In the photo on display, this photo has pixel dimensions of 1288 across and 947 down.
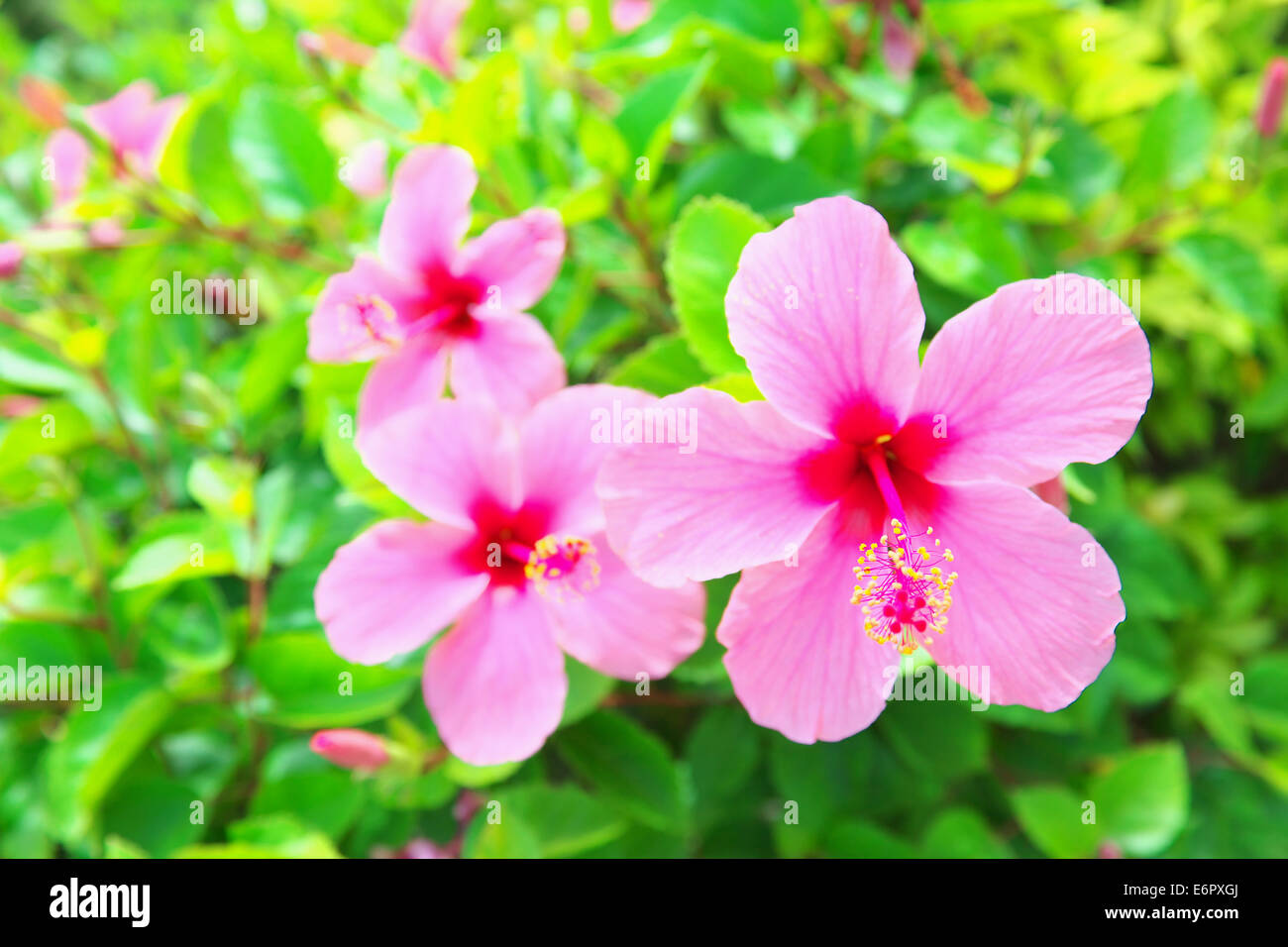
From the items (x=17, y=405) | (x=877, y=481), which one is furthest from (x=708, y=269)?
(x=17, y=405)

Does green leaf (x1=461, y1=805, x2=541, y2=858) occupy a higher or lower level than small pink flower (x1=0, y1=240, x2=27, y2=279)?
lower

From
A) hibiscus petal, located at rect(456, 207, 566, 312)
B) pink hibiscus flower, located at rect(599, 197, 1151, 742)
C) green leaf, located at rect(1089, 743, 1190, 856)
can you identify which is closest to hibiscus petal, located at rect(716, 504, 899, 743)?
pink hibiscus flower, located at rect(599, 197, 1151, 742)

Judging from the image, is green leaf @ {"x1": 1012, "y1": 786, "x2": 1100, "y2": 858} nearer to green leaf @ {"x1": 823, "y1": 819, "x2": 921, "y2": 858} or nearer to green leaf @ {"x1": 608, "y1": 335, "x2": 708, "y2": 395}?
green leaf @ {"x1": 823, "y1": 819, "x2": 921, "y2": 858}

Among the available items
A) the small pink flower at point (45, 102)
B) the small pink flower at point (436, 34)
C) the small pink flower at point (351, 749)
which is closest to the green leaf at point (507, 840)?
the small pink flower at point (351, 749)
